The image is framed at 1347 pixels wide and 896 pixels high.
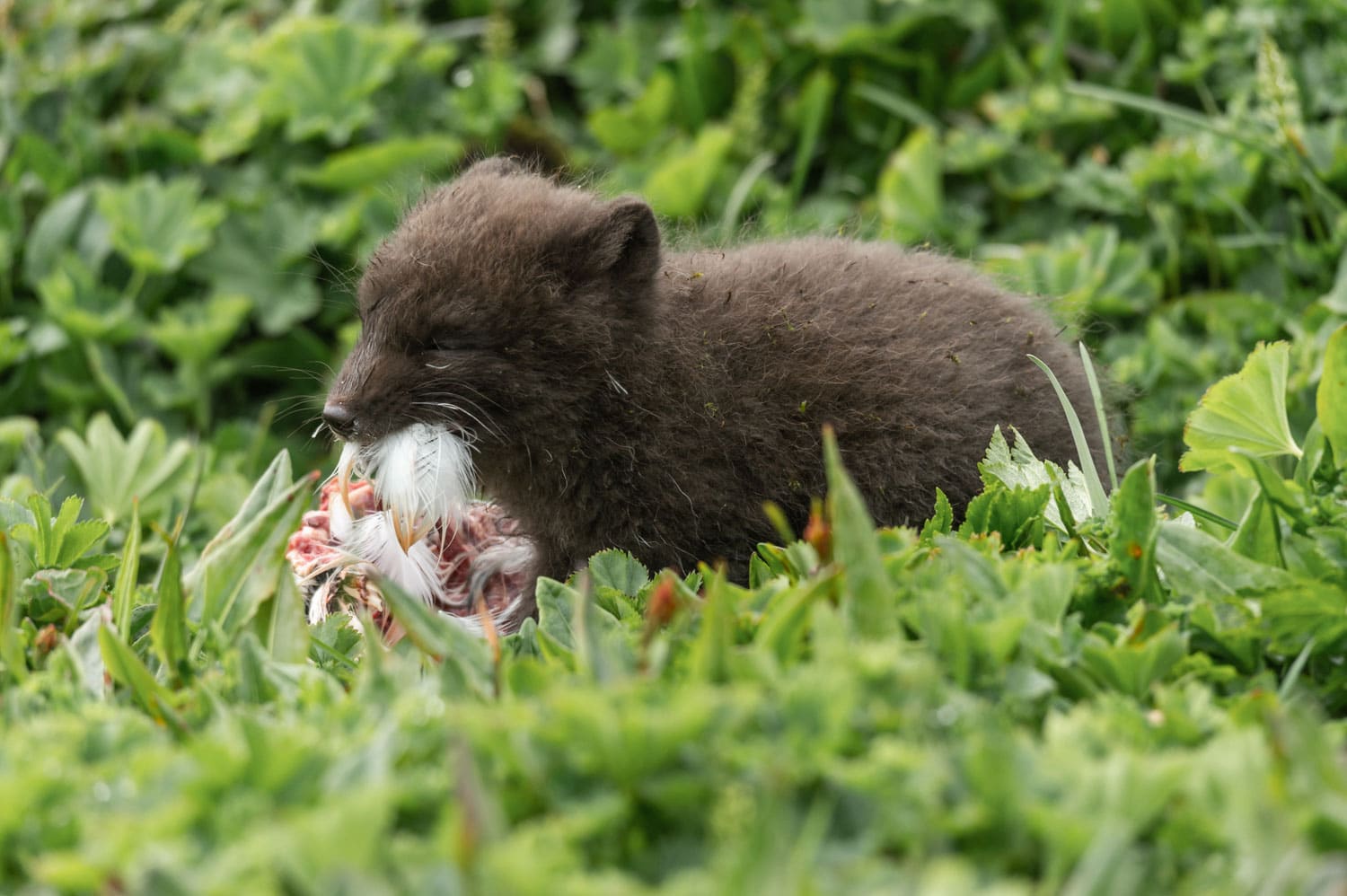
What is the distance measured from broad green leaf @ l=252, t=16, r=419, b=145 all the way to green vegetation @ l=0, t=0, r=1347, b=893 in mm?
18

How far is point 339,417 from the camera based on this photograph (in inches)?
128

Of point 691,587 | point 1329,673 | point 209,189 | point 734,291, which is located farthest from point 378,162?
point 1329,673

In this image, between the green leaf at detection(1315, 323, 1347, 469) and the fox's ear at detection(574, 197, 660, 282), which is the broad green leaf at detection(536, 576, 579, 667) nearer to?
the fox's ear at detection(574, 197, 660, 282)

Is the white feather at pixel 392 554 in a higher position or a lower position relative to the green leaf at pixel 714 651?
lower

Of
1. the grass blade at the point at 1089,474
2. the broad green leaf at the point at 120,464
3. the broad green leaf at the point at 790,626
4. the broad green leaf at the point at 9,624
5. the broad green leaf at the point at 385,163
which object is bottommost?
the broad green leaf at the point at 120,464

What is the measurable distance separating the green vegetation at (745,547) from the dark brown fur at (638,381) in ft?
0.87

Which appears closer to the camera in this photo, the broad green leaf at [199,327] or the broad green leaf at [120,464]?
the broad green leaf at [120,464]

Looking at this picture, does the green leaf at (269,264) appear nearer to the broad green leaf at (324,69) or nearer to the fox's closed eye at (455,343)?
the broad green leaf at (324,69)

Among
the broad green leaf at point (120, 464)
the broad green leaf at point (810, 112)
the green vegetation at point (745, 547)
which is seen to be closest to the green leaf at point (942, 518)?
the green vegetation at point (745, 547)

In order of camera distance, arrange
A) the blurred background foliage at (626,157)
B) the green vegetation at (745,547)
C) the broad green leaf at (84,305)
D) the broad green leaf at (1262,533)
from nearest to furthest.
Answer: the green vegetation at (745,547)
the broad green leaf at (1262,533)
the blurred background foliage at (626,157)
the broad green leaf at (84,305)

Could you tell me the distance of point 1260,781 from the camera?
1791mm

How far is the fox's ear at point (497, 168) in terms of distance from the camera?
381 centimetres

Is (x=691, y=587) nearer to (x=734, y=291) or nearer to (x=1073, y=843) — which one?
(x=734, y=291)

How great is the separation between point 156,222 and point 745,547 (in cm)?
373
